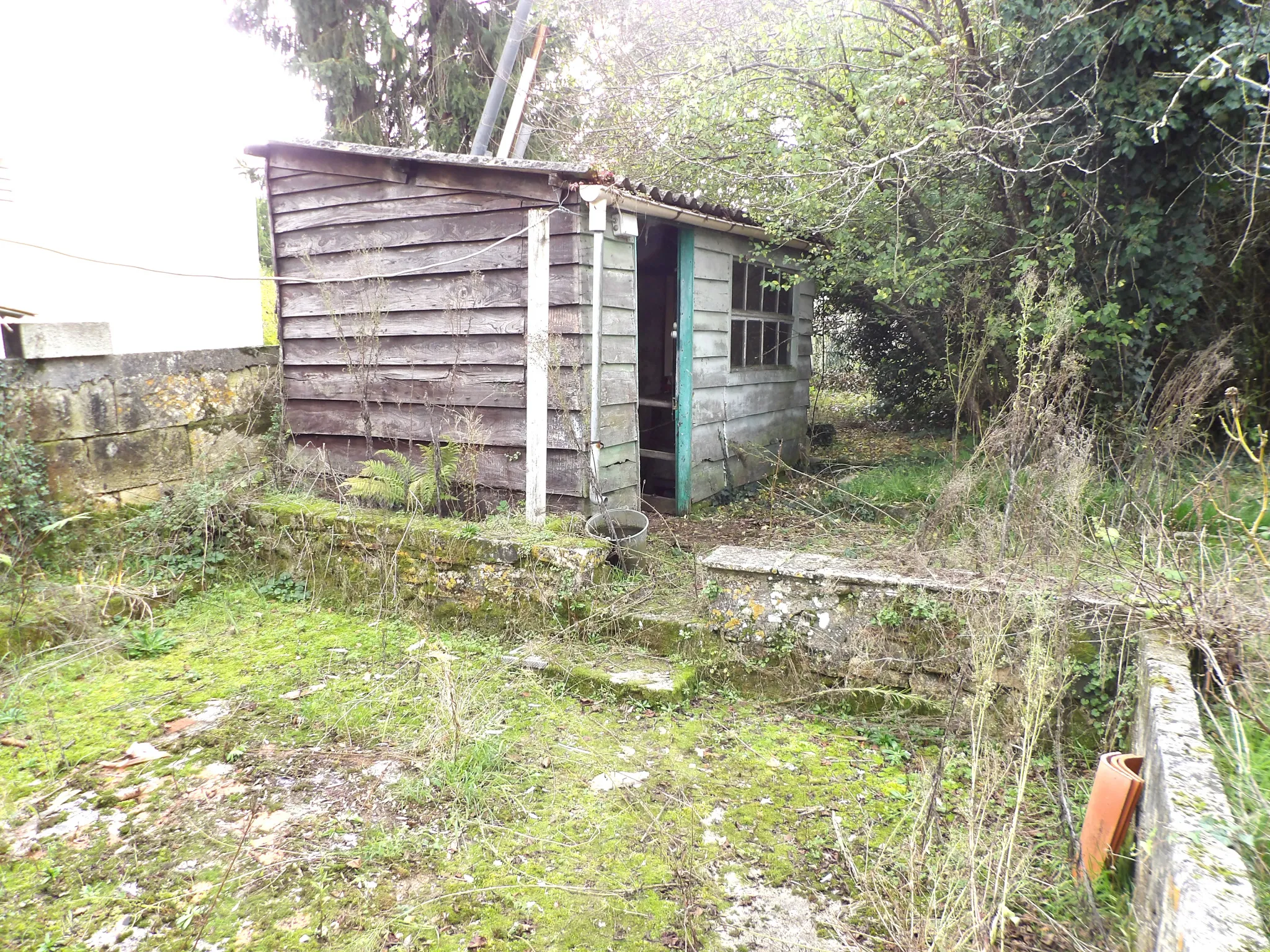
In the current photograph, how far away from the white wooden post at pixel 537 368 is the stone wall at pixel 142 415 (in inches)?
116

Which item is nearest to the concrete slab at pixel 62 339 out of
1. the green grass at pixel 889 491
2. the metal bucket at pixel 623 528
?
the metal bucket at pixel 623 528

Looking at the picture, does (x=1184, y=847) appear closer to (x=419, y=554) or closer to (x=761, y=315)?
(x=419, y=554)

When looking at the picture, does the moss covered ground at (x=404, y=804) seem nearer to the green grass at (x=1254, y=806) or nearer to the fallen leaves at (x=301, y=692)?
the fallen leaves at (x=301, y=692)

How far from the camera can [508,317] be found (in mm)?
5453

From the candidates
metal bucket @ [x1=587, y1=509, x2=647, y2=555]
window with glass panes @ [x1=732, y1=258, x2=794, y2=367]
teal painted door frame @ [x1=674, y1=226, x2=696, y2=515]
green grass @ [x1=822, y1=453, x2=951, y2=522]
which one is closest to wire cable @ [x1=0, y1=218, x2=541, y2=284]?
teal painted door frame @ [x1=674, y1=226, x2=696, y2=515]

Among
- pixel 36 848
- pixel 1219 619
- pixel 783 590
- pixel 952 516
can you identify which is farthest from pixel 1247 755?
pixel 36 848

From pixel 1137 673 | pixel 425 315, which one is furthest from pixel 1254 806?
pixel 425 315

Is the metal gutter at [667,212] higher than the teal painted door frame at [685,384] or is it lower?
higher

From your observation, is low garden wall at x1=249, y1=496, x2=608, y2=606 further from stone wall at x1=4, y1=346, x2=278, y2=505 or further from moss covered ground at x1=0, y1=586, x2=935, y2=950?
stone wall at x1=4, y1=346, x2=278, y2=505

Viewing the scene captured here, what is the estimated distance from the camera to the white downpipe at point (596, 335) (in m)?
5.16

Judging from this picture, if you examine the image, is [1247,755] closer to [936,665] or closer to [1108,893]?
[1108,893]

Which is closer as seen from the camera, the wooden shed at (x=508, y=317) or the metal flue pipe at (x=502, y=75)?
the wooden shed at (x=508, y=317)

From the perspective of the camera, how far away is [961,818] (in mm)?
2854

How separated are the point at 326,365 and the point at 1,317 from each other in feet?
7.23
